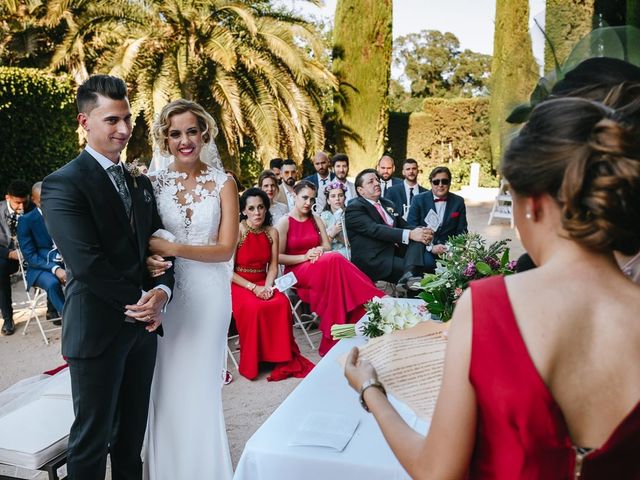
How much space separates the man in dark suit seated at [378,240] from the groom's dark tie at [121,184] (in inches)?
167

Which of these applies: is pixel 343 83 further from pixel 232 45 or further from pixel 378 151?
pixel 232 45

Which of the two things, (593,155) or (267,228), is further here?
(267,228)

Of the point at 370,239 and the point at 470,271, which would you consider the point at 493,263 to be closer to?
the point at 470,271

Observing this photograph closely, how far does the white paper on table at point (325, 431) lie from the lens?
181cm

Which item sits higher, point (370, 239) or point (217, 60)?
point (217, 60)

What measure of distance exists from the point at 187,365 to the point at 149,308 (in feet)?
2.05

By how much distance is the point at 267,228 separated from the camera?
583 centimetres

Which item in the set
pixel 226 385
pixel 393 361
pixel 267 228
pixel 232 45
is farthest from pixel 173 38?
pixel 393 361

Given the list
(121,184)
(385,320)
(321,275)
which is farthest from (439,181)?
(121,184)

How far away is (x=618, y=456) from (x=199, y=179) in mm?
2565

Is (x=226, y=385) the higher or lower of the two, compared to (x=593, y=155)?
lower

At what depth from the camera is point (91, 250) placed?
232 centimetres

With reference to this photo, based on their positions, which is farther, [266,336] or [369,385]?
[266,336]

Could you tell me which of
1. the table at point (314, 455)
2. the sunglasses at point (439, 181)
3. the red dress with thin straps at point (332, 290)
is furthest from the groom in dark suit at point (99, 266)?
the sunglasses at point (439, 181)
